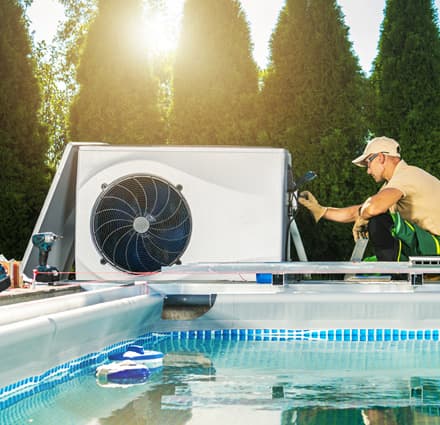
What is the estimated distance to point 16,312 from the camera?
3.62 m

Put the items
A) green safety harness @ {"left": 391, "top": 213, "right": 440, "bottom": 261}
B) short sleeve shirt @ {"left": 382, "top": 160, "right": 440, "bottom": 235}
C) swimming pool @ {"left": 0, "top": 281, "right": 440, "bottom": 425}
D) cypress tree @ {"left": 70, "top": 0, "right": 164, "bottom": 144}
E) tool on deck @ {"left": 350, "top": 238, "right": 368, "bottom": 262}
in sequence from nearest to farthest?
swimming pool @ {"left": 0, "top": 281, "right": 440, "bottom": 425}
green safety harness @ {"left": 391, "top": 213, "right": 440, "bottom": 261}
short sleeve shirt @ {"left": 382, "top": 160, "right": 440, "bottom": 235}
tool on deck @ {"left": 350, "top": 238, "right": 368, "bottom": 262}
cypress tree @ {"left": 70, "top": 0, "right": 164, "bottom": 144}

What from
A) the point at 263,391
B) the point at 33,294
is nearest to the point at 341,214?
the point at 33,294

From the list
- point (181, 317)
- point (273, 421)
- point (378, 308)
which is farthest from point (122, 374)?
point (378, 308)

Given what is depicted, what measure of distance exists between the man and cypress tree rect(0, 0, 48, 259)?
5.11 meters

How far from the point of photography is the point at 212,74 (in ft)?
37.9

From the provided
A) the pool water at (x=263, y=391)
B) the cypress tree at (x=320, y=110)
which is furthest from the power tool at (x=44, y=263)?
the cypress tree at (x=320, y=110)

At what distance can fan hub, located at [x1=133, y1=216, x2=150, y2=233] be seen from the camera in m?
7.08

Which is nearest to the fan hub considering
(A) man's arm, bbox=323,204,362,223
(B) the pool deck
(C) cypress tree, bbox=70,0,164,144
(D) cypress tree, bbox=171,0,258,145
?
(B) the pool deck

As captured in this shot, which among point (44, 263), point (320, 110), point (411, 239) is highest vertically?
point (320, 110)

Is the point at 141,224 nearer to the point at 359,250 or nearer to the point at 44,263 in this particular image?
the point at 44,263

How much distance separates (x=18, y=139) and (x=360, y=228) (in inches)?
215

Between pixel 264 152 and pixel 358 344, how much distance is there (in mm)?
2509

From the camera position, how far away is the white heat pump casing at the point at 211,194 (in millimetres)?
Answer: 7121

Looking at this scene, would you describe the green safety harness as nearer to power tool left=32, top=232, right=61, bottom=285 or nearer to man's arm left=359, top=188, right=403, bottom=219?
man's arm left=359, top=188, right=403, bottom=219
